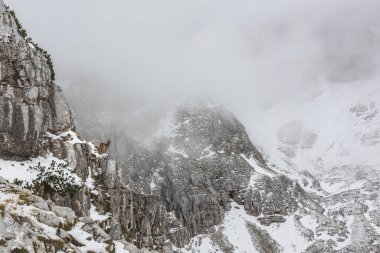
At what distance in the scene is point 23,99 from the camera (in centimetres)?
10488

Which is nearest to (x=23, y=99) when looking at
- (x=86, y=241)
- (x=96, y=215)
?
(x=96, y=215)

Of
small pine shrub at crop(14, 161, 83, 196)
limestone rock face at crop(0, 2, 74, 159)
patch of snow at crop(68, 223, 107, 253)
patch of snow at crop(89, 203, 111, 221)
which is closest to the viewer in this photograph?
patch of snow at crop(68, 223, 107, 253)

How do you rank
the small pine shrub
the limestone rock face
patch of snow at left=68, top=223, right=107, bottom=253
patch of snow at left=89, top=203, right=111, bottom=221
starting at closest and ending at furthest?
patch of snow at left=68, top=223, right=107, bottom=253
the small pine shrub
the limestone rock face
patch of snow at left=89, top=203, right=111, bottom=221

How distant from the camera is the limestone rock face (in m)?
99.8

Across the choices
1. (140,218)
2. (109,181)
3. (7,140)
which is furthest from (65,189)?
(140,218)

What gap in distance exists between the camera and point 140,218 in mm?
157500

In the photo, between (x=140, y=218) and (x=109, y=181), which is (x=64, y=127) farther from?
(x=140, y=218)

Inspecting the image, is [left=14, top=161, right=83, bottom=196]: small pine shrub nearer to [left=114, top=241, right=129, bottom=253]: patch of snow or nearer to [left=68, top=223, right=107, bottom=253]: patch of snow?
[left=114, top=241, right=129, bottom=253]: patch of snow

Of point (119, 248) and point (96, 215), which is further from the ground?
point (96, 215)

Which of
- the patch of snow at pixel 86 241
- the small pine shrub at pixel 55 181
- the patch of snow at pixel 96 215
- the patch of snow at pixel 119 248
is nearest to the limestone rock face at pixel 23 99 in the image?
the small pine shrub at pixel 55 181

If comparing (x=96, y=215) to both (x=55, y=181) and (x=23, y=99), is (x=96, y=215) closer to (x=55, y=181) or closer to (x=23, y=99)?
(x=55, y=181)

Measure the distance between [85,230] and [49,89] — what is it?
5465cm

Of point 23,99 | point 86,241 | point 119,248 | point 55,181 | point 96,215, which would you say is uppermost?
point 23,99

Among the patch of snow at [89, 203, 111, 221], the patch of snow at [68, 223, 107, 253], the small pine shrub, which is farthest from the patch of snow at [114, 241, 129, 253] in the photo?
the patch of snow at [89, 203, 111, 221]
